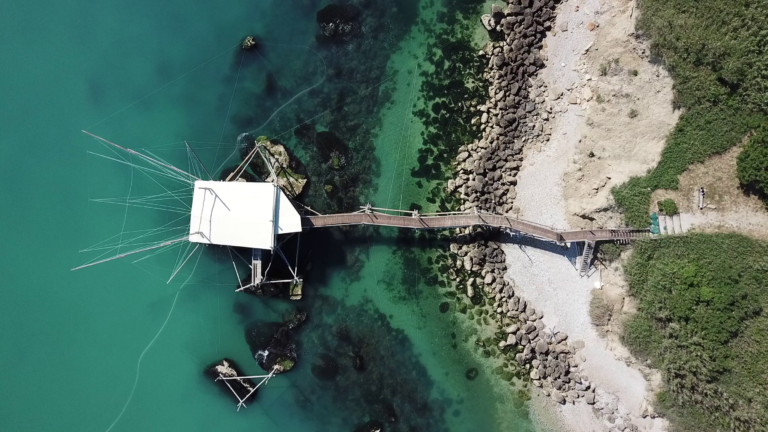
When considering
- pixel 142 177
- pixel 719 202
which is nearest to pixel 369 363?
pixel 142 177

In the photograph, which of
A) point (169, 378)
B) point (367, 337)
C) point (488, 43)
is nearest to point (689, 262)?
point (488, 43)

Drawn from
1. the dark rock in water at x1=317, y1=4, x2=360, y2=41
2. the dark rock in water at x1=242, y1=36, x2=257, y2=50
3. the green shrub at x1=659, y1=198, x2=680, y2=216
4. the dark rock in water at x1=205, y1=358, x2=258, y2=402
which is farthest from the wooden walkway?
the dark rock in water at x1=317, y1=4, x2=360, y2=41

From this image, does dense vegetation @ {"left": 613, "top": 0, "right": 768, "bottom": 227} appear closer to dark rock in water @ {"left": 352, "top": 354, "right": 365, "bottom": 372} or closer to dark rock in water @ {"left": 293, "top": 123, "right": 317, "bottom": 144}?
dark rock in water @ {"left": 352, "top": 354, "right": 365, "bottom": 372}

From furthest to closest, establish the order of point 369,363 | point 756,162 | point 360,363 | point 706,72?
1. point 369,363
2. point 360,363
3. point 706,72
4. point 756,162

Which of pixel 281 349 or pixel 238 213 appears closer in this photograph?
pixel 238 213

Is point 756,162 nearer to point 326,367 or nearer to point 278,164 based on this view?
point 278,164

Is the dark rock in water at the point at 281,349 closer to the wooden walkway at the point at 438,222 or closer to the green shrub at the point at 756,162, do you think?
the wooden walkway at the point at 438,222
